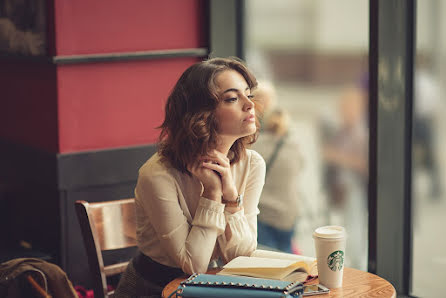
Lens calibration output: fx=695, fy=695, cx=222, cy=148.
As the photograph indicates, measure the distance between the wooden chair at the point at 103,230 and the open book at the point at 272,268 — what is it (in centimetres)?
57

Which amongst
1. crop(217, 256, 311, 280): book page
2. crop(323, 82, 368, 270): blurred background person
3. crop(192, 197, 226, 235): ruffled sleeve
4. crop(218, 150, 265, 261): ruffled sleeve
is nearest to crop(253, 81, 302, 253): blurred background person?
crop(323, 82, 368, 270): blurred background person

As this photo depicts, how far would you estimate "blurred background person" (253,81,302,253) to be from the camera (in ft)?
12.2

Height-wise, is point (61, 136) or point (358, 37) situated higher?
point (358, 37)

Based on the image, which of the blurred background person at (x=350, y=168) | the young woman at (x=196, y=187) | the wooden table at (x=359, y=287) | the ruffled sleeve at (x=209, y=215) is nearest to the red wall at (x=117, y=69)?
the blurred background person at (x=350, y=168)

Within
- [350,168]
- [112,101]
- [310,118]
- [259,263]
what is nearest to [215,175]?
[259,263]

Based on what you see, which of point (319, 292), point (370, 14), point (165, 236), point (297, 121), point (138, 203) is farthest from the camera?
point (297, 121)

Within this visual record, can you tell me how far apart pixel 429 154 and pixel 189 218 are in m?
1.15

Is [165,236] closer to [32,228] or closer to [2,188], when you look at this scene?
[32,228]

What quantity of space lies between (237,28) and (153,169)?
1569mm

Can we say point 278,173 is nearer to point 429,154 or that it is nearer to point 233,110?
point 429,154

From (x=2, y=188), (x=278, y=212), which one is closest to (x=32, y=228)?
(x=2, y=188)

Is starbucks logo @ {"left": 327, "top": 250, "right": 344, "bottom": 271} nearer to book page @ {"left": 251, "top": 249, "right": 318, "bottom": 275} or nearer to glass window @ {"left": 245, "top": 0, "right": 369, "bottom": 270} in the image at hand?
book page @ {"left": 251, "top": 249, "right": 318, "bottom": 275}

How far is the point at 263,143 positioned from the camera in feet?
12.4

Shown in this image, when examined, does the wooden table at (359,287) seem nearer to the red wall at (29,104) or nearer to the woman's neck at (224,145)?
the woman's neck at (224,145)
